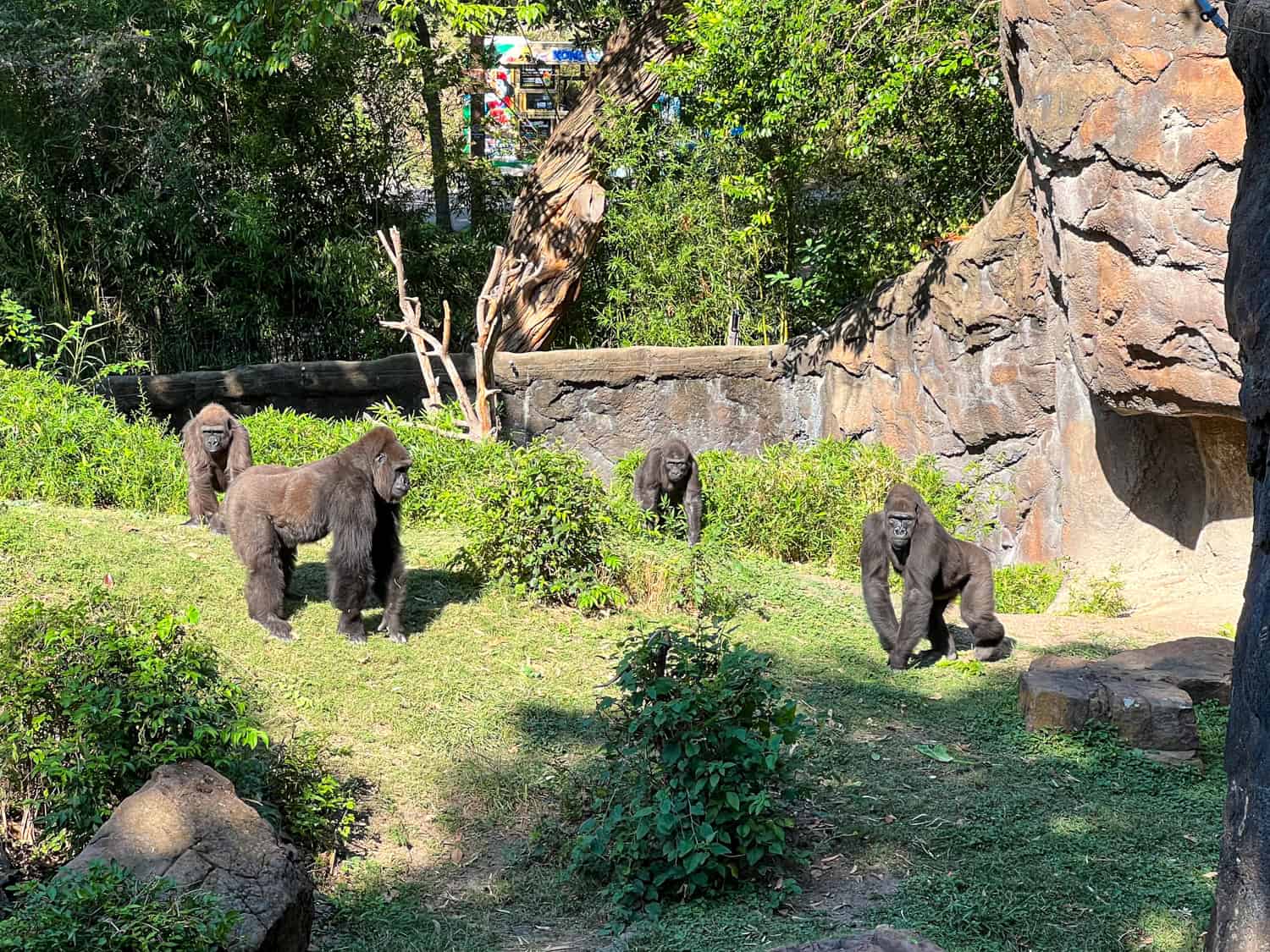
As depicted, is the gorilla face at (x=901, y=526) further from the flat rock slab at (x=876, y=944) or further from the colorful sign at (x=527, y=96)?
the colorful sign at (x=527, y=96)

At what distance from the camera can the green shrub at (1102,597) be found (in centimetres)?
907

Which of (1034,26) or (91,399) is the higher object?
(1034,26)

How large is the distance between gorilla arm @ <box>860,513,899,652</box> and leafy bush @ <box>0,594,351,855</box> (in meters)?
3.60

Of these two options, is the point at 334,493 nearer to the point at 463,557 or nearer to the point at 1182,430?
the point at 463,557

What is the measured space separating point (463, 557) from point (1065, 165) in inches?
198

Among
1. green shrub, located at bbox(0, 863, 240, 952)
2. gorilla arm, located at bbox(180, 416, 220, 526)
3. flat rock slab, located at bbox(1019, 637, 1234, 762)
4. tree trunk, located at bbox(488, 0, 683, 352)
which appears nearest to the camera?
green shrub, located at bbox(0, 863, 240, 952)

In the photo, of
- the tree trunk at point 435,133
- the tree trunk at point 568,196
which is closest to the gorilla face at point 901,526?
the tree trunk at point 568,196

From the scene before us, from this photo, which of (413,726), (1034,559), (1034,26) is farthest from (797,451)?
(413,726)

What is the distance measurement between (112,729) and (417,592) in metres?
3.18

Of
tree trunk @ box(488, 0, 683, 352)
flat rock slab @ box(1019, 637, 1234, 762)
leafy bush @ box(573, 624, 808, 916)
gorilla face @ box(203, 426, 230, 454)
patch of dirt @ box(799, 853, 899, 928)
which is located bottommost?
patch of dirt @ box(799, 853, 899, 928)

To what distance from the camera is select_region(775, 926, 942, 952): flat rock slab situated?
325 cm

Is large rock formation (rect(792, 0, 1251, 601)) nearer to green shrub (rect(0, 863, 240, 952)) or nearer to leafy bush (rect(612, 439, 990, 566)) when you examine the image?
leafy bush (rect(612, 439, 990, 566))

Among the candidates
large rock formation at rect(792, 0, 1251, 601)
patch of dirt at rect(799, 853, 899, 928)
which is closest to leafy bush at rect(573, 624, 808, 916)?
patch of dirt at rect(799, 853, 899, 928)

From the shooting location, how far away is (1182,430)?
30.6 feet
